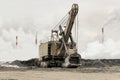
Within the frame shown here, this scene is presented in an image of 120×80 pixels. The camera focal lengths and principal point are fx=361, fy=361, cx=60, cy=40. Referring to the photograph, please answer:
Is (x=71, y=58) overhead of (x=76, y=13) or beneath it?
beneath

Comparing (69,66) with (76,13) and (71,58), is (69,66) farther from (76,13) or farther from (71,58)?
(76,13)

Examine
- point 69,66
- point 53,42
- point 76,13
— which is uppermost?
point 76,13

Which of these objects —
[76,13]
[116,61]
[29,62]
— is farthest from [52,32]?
[116,61]

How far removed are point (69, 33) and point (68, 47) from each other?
4.42 metres

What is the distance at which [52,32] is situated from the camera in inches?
3649

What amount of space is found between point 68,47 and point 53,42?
454cm

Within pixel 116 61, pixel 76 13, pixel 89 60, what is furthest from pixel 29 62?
pixel 76 13

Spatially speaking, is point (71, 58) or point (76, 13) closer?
point (71, 58)

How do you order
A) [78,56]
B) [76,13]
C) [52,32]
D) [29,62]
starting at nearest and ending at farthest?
1. [78,56]
2. [76,13]
3. [52,32]
4. [29,62]

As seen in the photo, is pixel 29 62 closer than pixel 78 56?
No

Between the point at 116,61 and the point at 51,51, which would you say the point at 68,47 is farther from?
the point at 116,61

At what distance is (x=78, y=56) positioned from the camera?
3140 inches

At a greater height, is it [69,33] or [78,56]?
[69,33]

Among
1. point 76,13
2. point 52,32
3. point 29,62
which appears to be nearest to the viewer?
point 76,13
